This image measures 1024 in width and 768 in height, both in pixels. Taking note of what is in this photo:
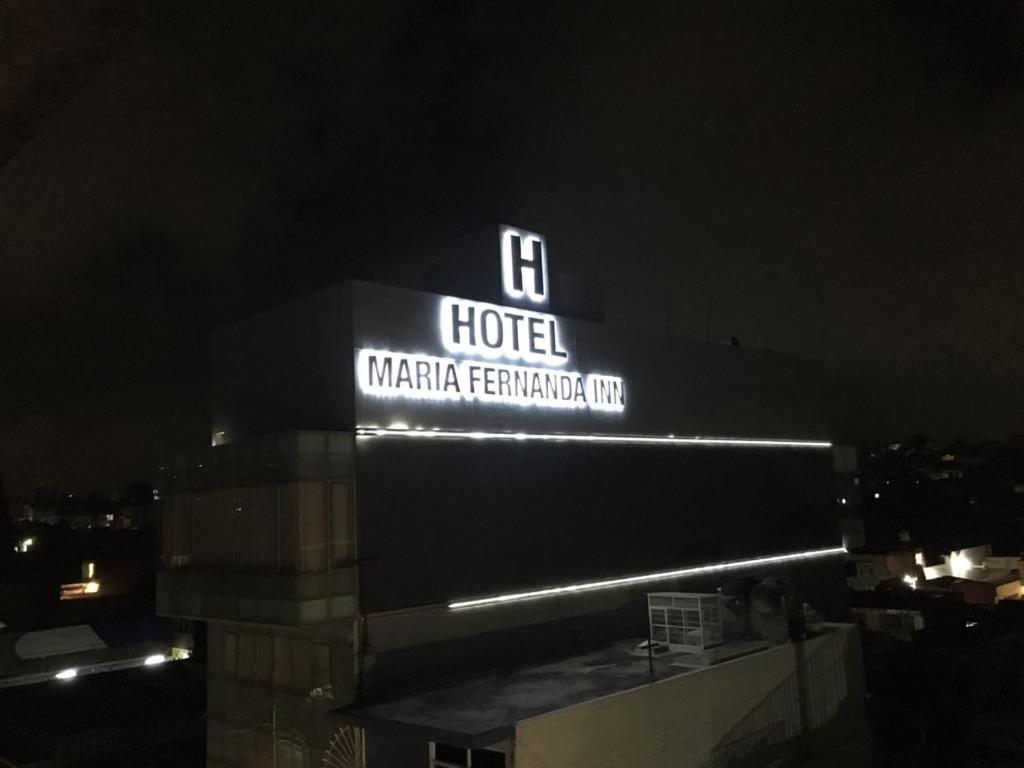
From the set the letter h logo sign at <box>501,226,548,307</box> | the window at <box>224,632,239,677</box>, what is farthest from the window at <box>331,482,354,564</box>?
the letter h logo sign at <box>501,226,548,307</box>

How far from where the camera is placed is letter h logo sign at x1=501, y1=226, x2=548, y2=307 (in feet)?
72.0

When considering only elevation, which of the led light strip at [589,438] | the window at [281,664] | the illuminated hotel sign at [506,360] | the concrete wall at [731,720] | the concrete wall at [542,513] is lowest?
the concrete wall at [731,720]

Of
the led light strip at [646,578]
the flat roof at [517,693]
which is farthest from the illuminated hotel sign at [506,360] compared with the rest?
the flat roof at [517,693]

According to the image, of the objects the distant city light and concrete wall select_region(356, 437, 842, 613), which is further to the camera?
the distant city light

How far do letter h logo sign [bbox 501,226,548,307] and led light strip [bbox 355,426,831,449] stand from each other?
4.01m

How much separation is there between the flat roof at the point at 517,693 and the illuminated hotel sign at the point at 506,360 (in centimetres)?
680

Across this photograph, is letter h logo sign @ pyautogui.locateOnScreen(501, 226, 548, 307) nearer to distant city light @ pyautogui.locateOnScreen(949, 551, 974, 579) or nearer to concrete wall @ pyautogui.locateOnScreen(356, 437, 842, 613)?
concrete wall @ pyautogui.locateOnScreen(356, 437, 842, 613)

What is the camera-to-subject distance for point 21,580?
49.0 m

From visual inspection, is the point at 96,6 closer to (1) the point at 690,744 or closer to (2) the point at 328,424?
(2) the point at 328,424

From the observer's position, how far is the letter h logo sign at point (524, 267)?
72.0 feet

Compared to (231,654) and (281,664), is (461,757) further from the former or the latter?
(231,654)

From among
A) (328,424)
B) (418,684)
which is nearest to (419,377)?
(328,424)

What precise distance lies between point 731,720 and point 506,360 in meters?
10.4

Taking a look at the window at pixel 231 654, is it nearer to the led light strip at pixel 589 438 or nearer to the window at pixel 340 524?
the window at pixel 340 524
